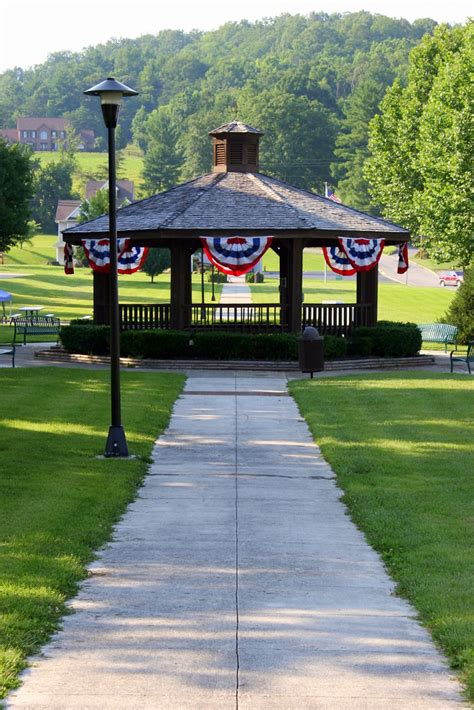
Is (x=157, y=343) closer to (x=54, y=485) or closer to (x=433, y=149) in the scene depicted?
(x=54, y=485)

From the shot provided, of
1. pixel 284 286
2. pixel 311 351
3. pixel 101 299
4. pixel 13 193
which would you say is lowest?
pixel 311 351

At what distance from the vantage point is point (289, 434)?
731 inches

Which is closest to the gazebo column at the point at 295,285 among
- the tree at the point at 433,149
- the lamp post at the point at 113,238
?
the lamp post at the point at 113,238

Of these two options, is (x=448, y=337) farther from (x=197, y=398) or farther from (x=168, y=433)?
(x=168, y=433)

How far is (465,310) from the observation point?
39094mm

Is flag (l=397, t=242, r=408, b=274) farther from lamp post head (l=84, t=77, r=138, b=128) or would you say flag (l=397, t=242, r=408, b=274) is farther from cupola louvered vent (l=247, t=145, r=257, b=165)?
lamp post head (l=84, t=77, r=138, b=128)

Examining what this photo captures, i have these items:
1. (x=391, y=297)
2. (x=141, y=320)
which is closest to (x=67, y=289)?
(x=391, y=297)

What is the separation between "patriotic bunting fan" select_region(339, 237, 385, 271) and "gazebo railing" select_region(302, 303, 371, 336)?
4.17ft

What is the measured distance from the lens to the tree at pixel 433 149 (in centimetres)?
5072

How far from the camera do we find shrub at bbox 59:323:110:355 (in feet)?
105

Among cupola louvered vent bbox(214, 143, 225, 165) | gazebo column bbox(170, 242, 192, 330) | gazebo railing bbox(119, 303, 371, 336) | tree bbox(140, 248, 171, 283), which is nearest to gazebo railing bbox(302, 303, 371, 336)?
gazebo railing bbox(119, 303, 371, 336)

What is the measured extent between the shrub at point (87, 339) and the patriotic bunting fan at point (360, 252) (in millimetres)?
7361

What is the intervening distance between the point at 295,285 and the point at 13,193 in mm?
22953

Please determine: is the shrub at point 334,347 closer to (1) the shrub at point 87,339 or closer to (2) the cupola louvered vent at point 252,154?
(1) the shrub at point 87,339
